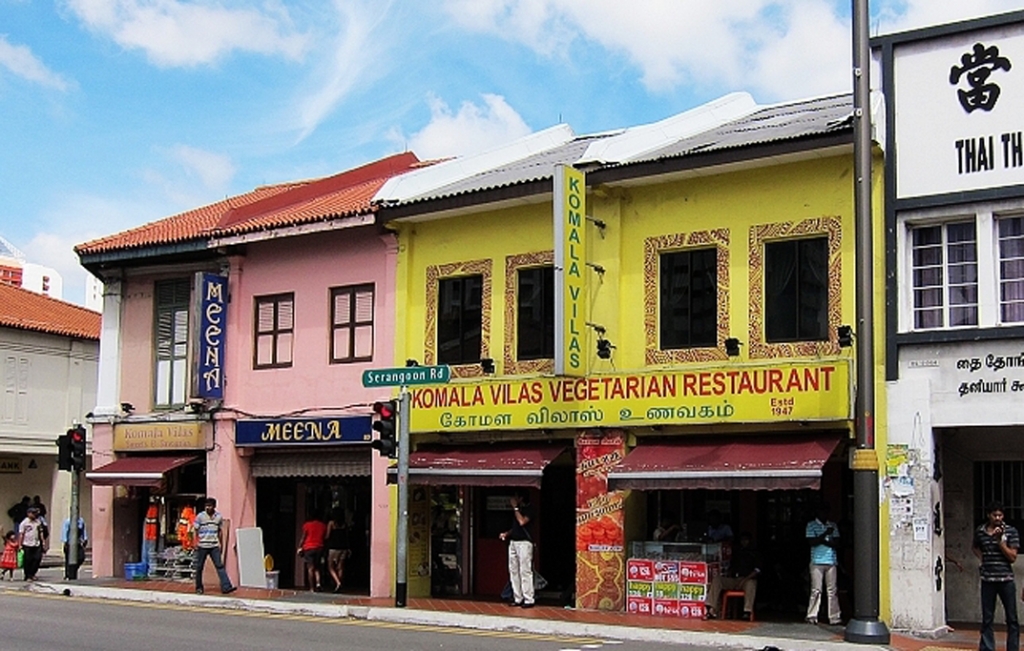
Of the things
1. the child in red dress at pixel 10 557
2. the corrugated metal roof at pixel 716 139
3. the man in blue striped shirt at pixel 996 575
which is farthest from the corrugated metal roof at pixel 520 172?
the child in red dress at pixel 10 557

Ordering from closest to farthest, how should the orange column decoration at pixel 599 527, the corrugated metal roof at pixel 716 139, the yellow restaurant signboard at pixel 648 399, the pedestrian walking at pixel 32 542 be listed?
the yellow restaurant signboard at pixel 648 399
the corrugated metal roof at pixel 716 139
the orange column decoration at pixel 599 527
the pedestrian walking at pixel 32 542

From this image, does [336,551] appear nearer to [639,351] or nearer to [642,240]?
[639,351]

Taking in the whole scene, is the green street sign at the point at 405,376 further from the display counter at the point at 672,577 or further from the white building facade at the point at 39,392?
the white building facade at the point at 39,392

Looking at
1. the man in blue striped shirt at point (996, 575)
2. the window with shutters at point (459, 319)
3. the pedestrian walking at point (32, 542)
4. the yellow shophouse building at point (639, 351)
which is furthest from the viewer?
the pedestrian walking at point (32, 542)

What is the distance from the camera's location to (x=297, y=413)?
942 inches

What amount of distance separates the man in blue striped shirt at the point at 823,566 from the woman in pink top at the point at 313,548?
9.42m

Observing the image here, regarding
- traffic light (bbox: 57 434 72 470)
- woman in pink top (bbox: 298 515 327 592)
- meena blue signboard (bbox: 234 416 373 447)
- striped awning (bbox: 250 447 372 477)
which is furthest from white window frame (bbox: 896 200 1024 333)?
traffic light (bbox: 57 434 72 470)

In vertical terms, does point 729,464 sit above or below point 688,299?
below

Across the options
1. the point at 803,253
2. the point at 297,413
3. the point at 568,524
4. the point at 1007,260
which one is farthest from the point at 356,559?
the point at 1007,260

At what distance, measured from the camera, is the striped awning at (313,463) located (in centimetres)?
2348

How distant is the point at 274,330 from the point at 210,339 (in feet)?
3.98

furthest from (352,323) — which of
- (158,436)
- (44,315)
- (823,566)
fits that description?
(44,315)

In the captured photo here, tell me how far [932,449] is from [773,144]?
4.72 metres

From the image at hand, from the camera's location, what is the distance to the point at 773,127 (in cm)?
2045
